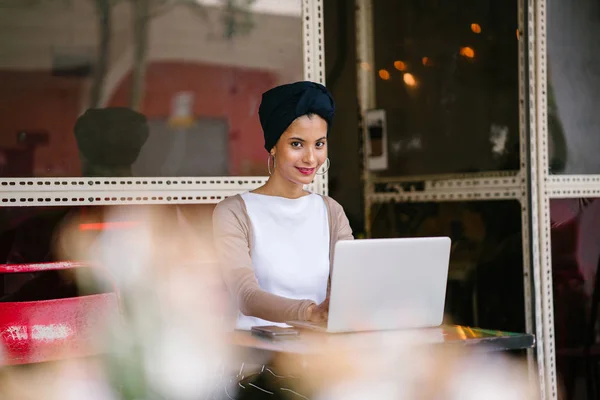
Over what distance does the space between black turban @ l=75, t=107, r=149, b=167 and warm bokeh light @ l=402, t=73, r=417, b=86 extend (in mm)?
1900

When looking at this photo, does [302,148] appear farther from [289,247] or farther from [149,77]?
[149,77]

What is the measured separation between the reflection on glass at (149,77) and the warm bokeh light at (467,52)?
46.6 inches

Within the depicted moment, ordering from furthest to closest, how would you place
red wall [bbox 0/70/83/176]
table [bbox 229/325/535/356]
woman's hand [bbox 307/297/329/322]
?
red wall [bbox 0/70/83/176] → woman's hand [bbox 307/297/329/322] → table [bbox 229/325/535/356]

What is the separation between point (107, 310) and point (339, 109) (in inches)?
99.5

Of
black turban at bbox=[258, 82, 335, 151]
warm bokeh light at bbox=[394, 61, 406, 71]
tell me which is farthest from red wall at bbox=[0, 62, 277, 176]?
warm bokeh light at bbox=[394, 61, 406, 71]

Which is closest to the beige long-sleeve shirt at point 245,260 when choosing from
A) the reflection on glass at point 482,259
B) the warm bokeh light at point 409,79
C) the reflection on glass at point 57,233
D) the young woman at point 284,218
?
the young woman at point 284,218

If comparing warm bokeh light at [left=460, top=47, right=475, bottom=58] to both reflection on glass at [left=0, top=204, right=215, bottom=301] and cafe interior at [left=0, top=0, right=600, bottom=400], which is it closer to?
cafe interior at [left=0, top=0, right=600, bottom=400]

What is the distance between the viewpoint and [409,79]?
5.12m

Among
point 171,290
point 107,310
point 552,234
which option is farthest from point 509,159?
point 107,310

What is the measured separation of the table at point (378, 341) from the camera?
7.64 ft

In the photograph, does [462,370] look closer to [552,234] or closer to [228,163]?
[228,163]

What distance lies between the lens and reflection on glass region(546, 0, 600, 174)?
462 centimetres

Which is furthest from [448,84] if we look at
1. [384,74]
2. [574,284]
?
[574,284]

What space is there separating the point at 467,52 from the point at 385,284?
2589 millimetres
